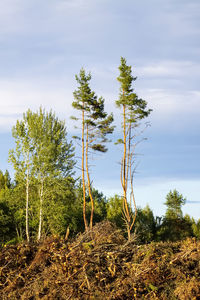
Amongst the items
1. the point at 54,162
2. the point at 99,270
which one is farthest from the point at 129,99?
the point at 99,270

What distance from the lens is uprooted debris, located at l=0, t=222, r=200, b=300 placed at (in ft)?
19.9

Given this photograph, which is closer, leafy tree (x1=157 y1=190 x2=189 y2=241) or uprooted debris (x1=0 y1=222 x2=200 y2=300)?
uprooted debris (x1=0 y1=222 x2=200 y2=300)

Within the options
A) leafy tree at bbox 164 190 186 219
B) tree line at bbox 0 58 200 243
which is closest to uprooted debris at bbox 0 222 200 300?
tree line at bbox 0 58 200 243

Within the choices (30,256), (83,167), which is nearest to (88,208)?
(83,167)

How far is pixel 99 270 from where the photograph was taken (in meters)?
6.54

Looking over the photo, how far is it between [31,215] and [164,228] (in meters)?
18.1

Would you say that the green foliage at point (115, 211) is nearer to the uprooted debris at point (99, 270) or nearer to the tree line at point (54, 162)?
the tree line at point (54, 162)

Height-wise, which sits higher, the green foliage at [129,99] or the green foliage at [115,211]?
the green foliage at [129,99]

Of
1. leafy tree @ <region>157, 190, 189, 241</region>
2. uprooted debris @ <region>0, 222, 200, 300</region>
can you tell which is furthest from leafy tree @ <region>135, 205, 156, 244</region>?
uprooted debris @ <region>0, 222, 200, 300</region>

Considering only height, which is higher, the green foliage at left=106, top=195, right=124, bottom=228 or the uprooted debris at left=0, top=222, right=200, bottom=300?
the green foliage at left=106, top=195, right=124, bottom=228

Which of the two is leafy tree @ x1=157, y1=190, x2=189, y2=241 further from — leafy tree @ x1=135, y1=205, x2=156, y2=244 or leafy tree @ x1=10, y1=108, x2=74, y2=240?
leafy tree @ x1=10, y1=108, x2=74, y2=240

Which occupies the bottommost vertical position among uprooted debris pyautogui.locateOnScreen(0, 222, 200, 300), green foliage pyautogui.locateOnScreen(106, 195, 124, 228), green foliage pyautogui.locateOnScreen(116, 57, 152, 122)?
uprooted debris pyautogui.locateOnScreen(0, 222, 200, 300)

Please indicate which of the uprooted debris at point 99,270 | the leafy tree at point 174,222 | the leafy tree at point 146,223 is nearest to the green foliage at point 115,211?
the leafy tree at point 146,223

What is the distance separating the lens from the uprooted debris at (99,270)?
6055 mm
